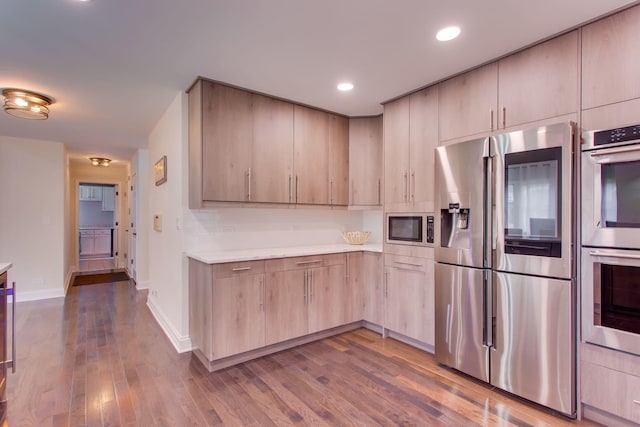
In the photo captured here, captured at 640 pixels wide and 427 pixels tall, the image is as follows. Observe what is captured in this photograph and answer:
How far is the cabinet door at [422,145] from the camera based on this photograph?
2.95 meters

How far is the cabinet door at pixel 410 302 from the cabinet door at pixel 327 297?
0.46m

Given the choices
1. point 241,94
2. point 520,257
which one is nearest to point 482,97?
point 520,257

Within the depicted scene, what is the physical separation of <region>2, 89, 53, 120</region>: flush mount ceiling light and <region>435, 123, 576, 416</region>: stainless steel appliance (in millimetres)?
3900

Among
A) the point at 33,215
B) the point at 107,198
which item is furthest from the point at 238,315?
the point at 107,198

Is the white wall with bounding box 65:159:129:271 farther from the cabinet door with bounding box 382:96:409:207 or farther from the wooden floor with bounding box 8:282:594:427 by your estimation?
the cabinet door with bounding box 382:96:409:207

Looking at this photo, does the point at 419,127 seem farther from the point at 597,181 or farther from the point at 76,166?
the point at 76,166

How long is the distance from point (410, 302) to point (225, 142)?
2.29m

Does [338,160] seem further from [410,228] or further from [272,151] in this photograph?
[410,228]

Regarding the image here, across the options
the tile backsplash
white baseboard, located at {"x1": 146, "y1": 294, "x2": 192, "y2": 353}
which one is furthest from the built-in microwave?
white baseboard, located at {"x1": 146, "y1": 294, "x2": 192, "y2": 353}

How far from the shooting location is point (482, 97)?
258 centimetres

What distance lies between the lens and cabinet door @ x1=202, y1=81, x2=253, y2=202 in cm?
289

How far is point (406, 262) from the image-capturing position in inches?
124

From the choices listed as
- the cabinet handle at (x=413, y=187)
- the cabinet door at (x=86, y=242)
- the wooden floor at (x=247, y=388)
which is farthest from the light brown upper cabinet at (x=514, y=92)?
the cabinet door at (x=86, y=242)

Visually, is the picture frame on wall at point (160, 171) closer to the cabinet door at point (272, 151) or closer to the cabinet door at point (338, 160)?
the cabinet door at point (272, 151)
